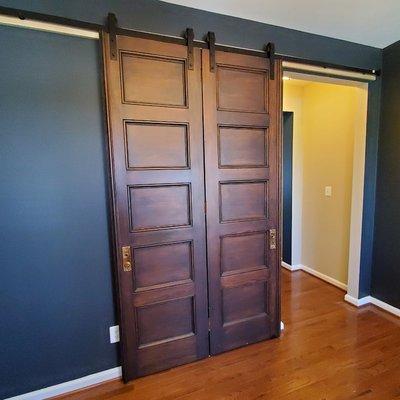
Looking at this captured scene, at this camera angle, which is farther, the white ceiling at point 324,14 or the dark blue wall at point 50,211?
the white ceiling at point 324,14

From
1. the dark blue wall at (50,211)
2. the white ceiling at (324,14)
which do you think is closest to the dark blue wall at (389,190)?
the white ceiling at (324,14)

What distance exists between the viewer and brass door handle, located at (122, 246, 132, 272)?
1724mm

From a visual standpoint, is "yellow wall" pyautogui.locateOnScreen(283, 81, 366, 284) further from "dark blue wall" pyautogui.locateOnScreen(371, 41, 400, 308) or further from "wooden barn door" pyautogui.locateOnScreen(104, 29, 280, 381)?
"wooden barn door" pyautogui.locateOnScreen(104, 29, 280, 381)

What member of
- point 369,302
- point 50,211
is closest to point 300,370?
point 369,302

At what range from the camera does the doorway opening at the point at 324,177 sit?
273cm

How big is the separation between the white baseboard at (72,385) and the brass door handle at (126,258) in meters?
0.78

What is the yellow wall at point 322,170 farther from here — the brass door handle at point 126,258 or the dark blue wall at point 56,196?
the brass door handle at point 126,258

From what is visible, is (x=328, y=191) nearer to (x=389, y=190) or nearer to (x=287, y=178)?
(x=287, y=178)

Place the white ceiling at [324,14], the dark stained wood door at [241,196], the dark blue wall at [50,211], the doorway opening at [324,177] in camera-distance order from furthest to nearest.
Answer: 1. the doorway opening at [324,177]
2. the dark stained wood door at [241,196]
3. the white ceiling at [324,14]
4. the dark blue wall at [50,211]

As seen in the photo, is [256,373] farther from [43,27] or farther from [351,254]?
[43,27]

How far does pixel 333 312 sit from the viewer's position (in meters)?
2.65

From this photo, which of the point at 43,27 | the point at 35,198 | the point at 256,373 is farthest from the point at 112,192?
the point at 256,373

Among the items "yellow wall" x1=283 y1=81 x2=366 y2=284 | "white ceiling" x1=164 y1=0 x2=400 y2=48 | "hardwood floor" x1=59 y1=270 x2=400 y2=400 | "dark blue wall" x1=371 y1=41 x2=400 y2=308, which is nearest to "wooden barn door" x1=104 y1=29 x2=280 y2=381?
"hardwood floor" x1=59 y1=270 x2=400 y2=400

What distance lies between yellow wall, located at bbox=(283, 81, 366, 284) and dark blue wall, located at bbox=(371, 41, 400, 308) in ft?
0.92
